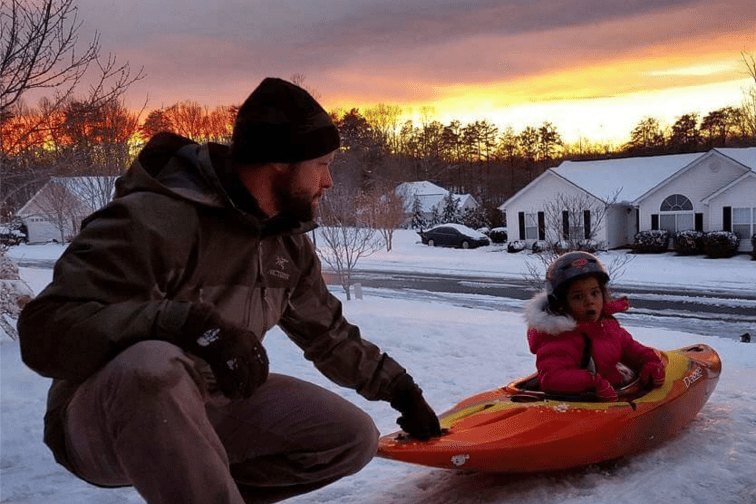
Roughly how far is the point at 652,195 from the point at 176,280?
3203 cm

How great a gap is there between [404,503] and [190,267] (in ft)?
6.40

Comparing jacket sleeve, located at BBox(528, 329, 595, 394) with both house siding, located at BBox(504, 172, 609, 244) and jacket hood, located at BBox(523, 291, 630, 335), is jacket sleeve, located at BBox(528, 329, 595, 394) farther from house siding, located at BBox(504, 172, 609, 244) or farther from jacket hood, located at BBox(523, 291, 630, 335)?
house siding, located at BBox(504, 172, 609, 244)

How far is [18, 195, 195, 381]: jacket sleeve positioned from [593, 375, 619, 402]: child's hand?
2977mm

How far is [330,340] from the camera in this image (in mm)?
2965

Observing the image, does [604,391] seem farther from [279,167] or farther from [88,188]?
[88,188]

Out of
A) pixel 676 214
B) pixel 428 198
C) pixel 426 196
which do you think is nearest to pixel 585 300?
pixel 676 214

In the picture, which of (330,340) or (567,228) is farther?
(567,228)

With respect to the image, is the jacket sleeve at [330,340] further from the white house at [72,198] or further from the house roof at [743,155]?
the house roof at [743,155]

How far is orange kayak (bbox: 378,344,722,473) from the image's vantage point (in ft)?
11.3

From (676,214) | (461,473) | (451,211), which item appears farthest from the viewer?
(451,211)

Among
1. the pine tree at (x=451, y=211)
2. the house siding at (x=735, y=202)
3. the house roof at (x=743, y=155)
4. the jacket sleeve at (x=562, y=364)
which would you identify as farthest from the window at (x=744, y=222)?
the jacket sleeve at (x=562, y=364)

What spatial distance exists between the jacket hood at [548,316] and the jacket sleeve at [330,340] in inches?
64.1

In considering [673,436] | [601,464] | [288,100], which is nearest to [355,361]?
[288,100]

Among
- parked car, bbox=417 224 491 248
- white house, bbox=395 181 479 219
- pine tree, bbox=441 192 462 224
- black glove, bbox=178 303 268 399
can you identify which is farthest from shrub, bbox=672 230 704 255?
black glove, bbox=178 303 268 399
